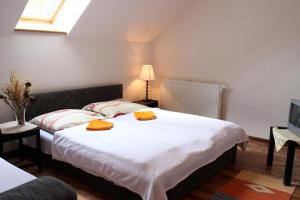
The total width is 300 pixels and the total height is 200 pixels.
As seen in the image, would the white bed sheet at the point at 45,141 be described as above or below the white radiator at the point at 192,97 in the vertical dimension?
below

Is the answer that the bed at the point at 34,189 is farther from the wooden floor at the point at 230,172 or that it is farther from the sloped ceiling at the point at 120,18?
the sloped ceiling at the point at 120,18

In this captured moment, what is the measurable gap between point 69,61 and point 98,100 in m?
0.71

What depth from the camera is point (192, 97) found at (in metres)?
4.41

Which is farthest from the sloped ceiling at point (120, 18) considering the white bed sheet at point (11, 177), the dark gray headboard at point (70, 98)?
the white bed sheet at point (11, 177)

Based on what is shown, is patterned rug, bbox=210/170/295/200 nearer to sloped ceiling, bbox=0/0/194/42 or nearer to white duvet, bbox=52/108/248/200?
white duvet, bbox=52/108/248/200

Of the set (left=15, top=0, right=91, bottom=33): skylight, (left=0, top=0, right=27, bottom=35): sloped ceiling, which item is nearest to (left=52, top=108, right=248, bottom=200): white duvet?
(left=0, top=0, right=27, bottom=35): sloped ceiling

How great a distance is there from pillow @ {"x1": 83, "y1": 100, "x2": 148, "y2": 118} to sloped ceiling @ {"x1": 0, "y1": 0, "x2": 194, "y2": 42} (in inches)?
39.1

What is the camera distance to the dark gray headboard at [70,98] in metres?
3.23

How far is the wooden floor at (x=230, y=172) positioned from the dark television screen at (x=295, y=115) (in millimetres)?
567

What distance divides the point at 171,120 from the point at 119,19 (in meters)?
1.67

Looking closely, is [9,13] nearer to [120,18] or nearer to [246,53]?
[120,18]

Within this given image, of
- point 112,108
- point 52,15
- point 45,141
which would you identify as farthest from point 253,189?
point 52,15

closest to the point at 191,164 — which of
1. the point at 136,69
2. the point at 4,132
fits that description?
the point at 4,132

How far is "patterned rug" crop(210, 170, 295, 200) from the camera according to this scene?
2473 mm
